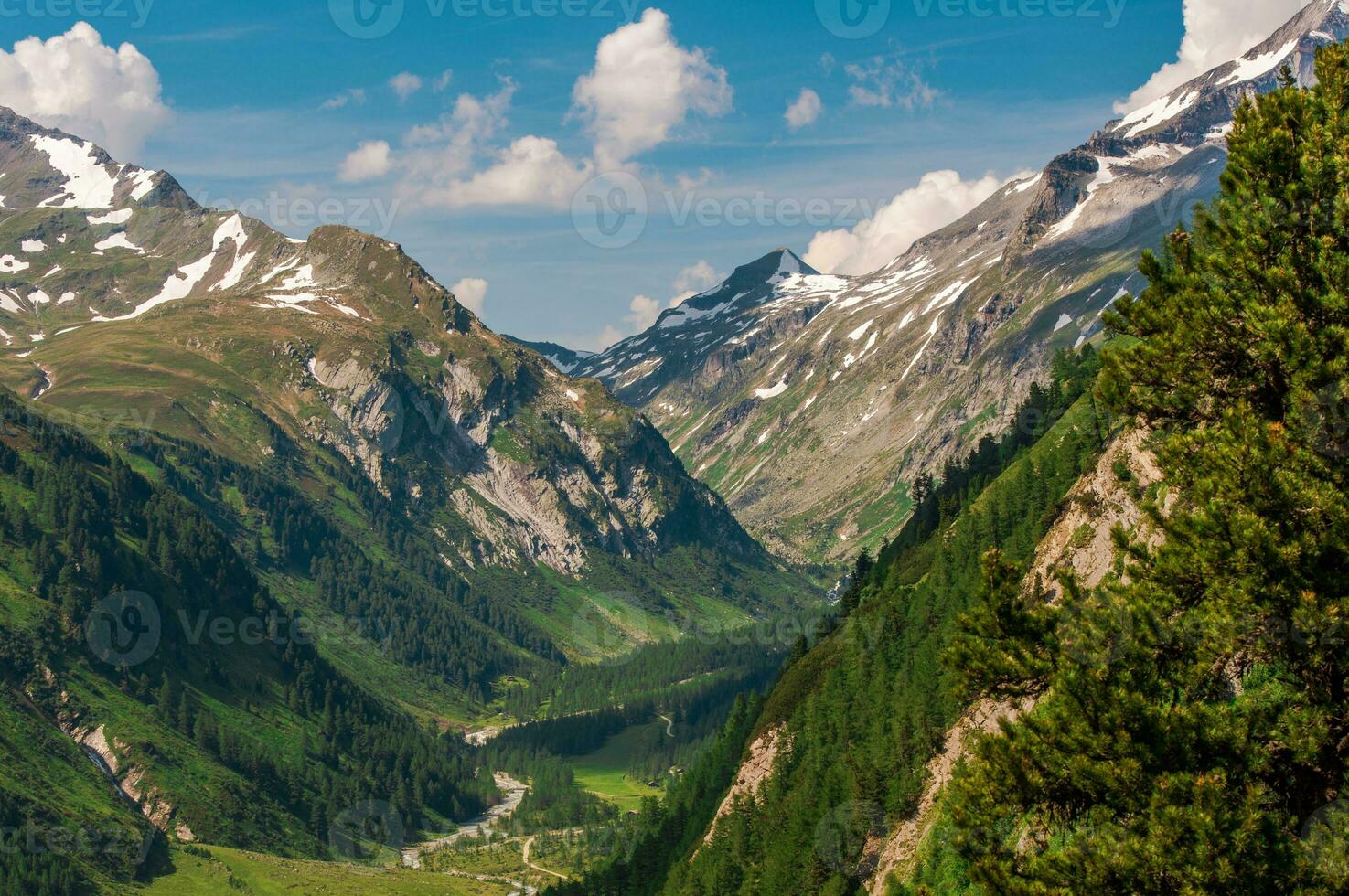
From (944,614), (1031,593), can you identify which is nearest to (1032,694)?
(1031,593)

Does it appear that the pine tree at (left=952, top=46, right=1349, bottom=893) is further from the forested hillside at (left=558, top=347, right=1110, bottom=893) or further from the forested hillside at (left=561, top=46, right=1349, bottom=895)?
the forested hillside at (left=558, top=347, right=1110, bottom=893)

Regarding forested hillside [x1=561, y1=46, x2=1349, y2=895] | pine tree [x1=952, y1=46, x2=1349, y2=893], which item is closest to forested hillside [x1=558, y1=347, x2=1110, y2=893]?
forested hillside [x1=561, y1=46, x2=1349, y2=895]

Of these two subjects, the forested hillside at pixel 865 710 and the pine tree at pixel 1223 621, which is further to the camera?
the forested hillside at pixel 865 710

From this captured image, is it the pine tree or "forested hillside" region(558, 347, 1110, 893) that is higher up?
the pine tree

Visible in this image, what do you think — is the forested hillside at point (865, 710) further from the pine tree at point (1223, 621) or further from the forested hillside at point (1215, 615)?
the pine tree at point (1223, 621)

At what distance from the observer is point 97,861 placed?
613ft

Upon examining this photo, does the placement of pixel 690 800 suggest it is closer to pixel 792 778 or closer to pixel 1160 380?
pixel 792 778

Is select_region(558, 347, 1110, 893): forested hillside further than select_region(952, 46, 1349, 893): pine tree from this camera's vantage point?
Yes

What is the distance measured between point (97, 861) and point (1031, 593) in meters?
169

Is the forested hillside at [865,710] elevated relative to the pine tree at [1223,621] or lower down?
lower down

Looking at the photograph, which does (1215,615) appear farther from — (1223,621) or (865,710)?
(865,710)

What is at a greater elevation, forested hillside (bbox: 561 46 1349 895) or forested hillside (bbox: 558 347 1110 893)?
forested hillside (bbox: 561 46 1349 895)

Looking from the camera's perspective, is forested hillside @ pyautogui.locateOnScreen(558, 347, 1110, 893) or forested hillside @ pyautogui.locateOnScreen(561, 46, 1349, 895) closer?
forested hillside @ pyautogui.locateOnScreen(561, 46, 1349, 895)

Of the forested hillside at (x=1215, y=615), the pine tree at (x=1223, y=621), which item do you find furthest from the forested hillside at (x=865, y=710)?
the pine tree at (x=1223, y=621)
